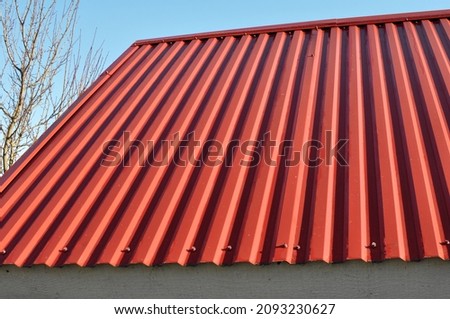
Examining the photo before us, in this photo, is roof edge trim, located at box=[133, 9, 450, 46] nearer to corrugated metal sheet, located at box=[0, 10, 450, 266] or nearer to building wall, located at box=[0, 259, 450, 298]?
corrugated metal sheet, located at box=[0, 10, 450, 266]

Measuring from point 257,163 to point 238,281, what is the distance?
3.67ft

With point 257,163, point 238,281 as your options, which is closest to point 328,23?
point 257,163

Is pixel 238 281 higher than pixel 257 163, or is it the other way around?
pixel 257 163

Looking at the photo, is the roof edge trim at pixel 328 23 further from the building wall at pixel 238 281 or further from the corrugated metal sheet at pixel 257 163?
the building wall at pixel 238 281

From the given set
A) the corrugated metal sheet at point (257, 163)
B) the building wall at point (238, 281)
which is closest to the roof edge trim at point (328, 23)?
the corrugated metal sheet at point (257, 163)

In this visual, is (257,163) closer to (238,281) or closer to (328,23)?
(238,281)

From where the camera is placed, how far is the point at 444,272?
291 centimetres

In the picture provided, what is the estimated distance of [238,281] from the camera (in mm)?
3197

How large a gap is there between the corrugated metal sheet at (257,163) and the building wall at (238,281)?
Result: 109 millimetres

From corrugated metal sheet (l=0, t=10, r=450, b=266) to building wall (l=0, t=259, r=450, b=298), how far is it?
11 centimetres

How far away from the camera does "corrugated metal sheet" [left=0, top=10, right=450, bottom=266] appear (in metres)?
3.20

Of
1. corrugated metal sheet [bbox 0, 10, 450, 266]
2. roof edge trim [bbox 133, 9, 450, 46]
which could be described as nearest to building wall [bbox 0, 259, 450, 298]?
corrugated metal sheet [bbox 0, 10, 450, 266]
